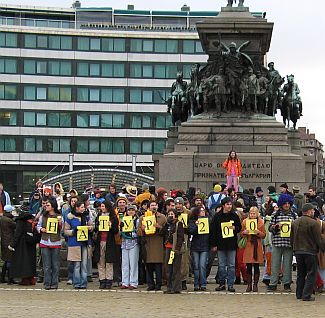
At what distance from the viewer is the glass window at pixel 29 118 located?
95.3m

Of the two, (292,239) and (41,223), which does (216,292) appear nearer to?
(292,239)

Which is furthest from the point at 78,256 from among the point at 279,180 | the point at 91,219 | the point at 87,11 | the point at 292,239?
the point at 87,11

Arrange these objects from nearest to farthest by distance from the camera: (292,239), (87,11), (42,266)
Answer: (292,239), (42,266), (87,11)

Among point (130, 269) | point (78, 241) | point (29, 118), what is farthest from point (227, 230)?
point (29, 118)

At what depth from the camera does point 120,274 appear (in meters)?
21.2

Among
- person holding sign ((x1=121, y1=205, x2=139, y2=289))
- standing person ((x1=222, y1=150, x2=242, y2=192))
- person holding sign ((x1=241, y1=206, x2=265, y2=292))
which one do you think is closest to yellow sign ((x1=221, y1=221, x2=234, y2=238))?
person holding sign ((x1=241, y1=206, x2=265, y2=292))

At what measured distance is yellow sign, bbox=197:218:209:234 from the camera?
20391 mm

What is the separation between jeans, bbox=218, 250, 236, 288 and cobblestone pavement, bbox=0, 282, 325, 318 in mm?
335

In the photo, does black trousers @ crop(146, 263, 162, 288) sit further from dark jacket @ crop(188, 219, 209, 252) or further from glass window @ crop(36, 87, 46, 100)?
glass window @ crop(36, 87, 46, 100)

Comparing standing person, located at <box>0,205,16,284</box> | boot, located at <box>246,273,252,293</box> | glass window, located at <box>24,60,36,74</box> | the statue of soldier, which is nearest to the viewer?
boot, located at <box>246,273,252,293</box>

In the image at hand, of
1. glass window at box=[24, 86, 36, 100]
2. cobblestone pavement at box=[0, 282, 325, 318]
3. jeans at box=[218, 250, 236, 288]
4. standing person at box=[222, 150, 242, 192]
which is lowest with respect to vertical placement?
cobblestone pavement at box=[0, 282, 325, 318]

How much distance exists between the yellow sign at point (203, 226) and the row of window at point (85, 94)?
74967mm

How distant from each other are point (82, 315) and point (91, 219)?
5.11 metres

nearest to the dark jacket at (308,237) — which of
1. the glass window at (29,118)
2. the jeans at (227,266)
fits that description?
the jeans at (227,266)
